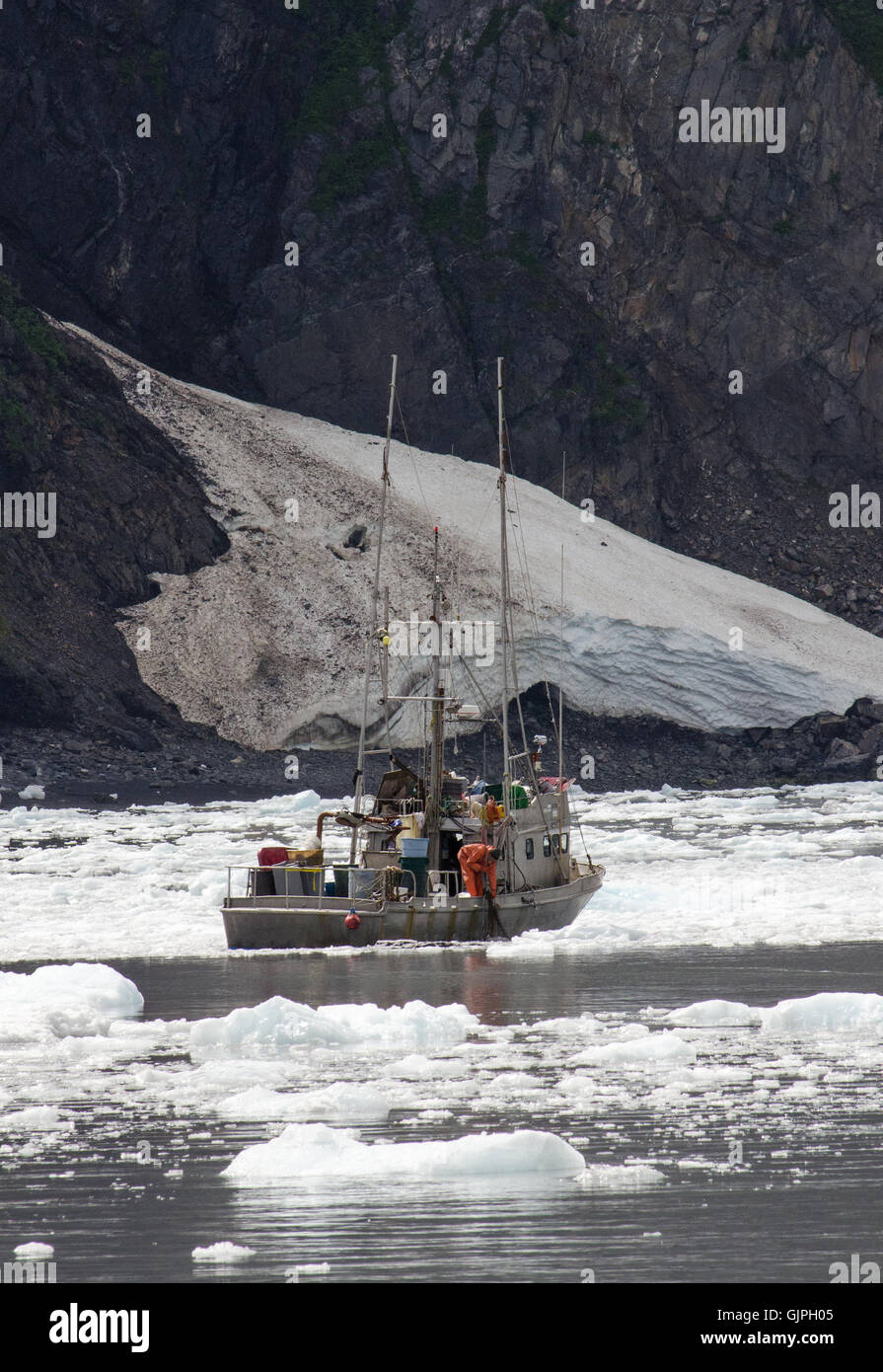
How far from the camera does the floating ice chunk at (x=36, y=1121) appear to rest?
1339 cm

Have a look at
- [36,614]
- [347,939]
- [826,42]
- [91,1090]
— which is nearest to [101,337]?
[36,614]

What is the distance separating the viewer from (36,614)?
208ft

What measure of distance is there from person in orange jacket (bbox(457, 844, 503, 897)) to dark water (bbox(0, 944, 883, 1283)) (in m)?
10.4

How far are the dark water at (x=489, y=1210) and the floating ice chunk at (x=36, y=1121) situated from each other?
0.20 meters

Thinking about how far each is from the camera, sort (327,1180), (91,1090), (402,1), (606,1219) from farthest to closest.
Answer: (402,1), (91,1090), (327,1180), (606,1219)

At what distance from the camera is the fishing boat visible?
79.9 ft

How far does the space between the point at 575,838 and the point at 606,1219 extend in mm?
30026

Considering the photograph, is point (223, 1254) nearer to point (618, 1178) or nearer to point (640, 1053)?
point (618, 1178)

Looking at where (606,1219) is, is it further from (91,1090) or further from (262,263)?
(262,263)

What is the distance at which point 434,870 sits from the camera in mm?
25578

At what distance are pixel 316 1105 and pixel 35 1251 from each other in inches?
151

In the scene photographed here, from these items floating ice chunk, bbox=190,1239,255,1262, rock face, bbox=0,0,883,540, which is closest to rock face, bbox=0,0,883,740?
rock face, bbox=0,0,883,540

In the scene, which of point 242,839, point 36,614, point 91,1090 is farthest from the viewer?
point 36,614

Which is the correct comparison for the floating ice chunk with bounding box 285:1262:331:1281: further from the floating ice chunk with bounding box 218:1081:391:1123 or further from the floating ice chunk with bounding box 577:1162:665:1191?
the floating ice chunk with bounding box 218:1081:391:1123
